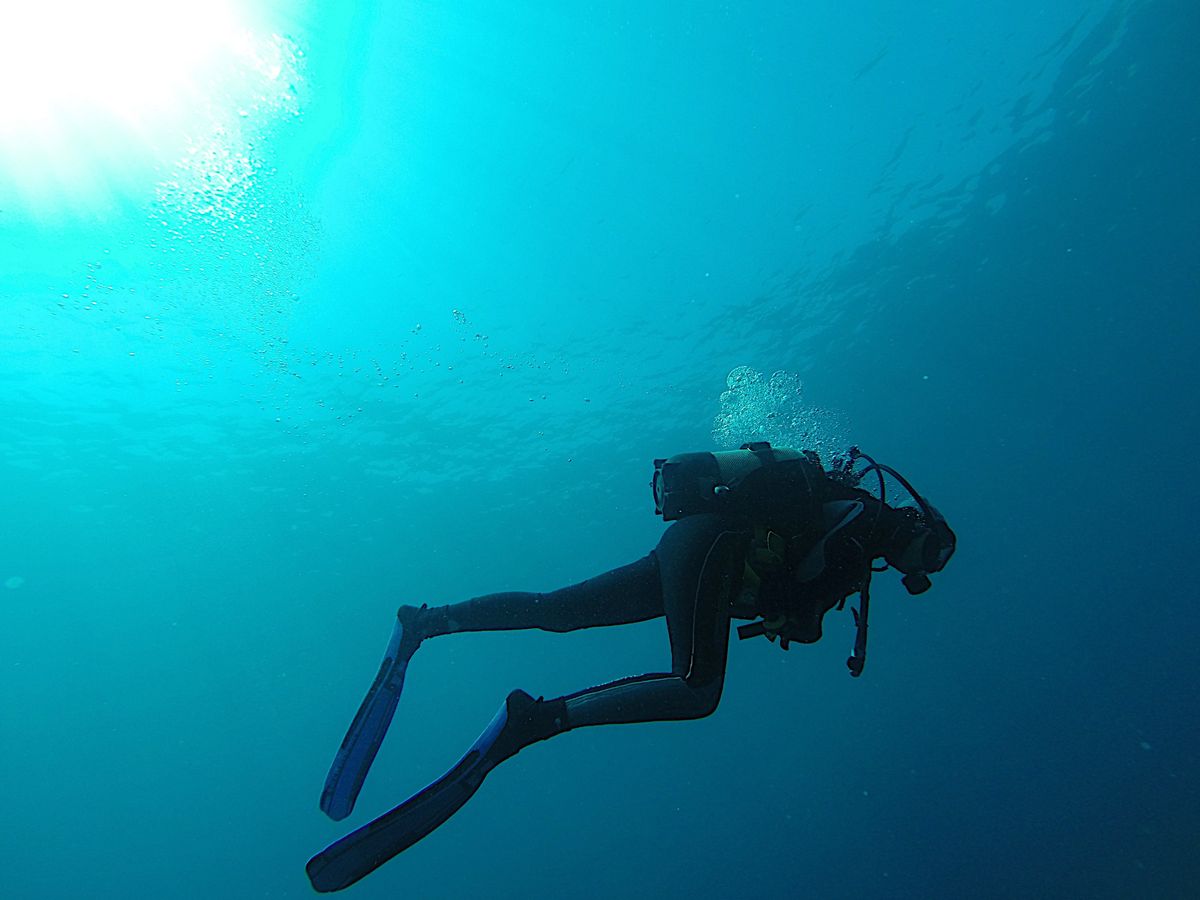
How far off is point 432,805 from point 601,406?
20853 millimetres

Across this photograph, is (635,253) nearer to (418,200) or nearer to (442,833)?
(418,200)

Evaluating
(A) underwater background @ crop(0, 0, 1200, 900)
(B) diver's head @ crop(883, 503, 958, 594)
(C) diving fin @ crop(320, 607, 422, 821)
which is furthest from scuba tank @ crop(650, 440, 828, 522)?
(A) underwater background @ crop(0, 0, 1200, 900)

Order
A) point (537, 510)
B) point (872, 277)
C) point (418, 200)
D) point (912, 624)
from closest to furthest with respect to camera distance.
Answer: point (418, 200) < point (872, 277) < point (537, 510) < point (912, 624)

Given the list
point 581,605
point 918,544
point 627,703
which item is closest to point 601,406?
point 581,605

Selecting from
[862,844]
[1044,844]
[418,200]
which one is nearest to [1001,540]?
[1044,844]

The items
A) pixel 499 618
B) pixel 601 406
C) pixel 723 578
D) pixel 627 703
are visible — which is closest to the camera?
pixel 627 703

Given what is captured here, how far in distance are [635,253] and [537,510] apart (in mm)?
18630

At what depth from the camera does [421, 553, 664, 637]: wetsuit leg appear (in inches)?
176

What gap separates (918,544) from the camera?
350 centimetres

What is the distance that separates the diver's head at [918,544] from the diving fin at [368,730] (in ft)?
11.4

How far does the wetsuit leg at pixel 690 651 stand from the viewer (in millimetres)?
3301

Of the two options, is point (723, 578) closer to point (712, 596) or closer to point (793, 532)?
point (712, 596)

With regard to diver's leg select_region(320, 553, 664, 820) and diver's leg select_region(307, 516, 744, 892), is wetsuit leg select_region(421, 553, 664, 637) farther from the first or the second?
diver's leg select_region(307, 516, 744, 892)

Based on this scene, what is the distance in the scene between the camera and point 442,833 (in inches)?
1754
